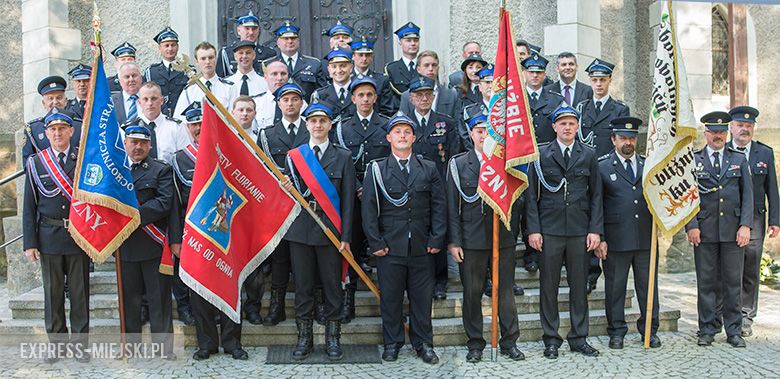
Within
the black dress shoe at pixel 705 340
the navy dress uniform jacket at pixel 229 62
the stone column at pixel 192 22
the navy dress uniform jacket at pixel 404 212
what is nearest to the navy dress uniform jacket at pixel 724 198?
the black dress shoe at pixel 705 340

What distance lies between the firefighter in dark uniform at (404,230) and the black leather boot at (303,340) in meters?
0.61

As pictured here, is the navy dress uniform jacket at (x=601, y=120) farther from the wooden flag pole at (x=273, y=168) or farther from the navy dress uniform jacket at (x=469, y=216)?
the wooden flag pole at (x=273, y=168)

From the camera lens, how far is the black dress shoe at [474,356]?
21.5 ft

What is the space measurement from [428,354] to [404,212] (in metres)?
1.16

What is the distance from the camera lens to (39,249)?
6.51 metres

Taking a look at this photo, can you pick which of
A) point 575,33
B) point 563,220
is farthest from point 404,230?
point 575,33

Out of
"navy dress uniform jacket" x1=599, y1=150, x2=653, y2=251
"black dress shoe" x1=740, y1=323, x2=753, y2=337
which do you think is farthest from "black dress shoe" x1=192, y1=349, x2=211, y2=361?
"black dress shoe" x1=740, y1=323, x2=753, y2=337

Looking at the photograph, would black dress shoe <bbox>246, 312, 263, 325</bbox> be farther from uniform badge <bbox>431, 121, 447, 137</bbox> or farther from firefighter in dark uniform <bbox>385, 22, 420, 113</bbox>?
firefighter in dark uniform <bbox>385, 22, 420, 113</bbox>

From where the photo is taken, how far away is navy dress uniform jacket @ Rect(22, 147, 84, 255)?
647 cm

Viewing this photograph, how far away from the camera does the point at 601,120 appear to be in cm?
795

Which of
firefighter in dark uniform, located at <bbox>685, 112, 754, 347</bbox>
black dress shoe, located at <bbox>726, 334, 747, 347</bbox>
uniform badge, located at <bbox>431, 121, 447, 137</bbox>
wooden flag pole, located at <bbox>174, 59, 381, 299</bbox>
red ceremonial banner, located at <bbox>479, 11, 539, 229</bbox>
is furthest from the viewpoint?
uniform badge, located at <bbox>431, 121, 447, 137</bbox>

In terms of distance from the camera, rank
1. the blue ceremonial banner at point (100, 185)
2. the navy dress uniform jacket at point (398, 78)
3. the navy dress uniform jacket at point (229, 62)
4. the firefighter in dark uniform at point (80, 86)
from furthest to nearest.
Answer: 1. the navy dress uniform jacket at point (229, 62)
2. the navy dress uniform jacket at point (398, 78)
3. the firefighter in dark uniform at point (80, 86)
4. the blue ceremonial banner at point (100, 185)

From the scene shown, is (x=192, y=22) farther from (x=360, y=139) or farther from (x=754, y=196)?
(x=754, y=196)

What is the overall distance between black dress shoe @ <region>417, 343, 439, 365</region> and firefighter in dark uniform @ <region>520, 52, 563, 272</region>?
1.70 meters
